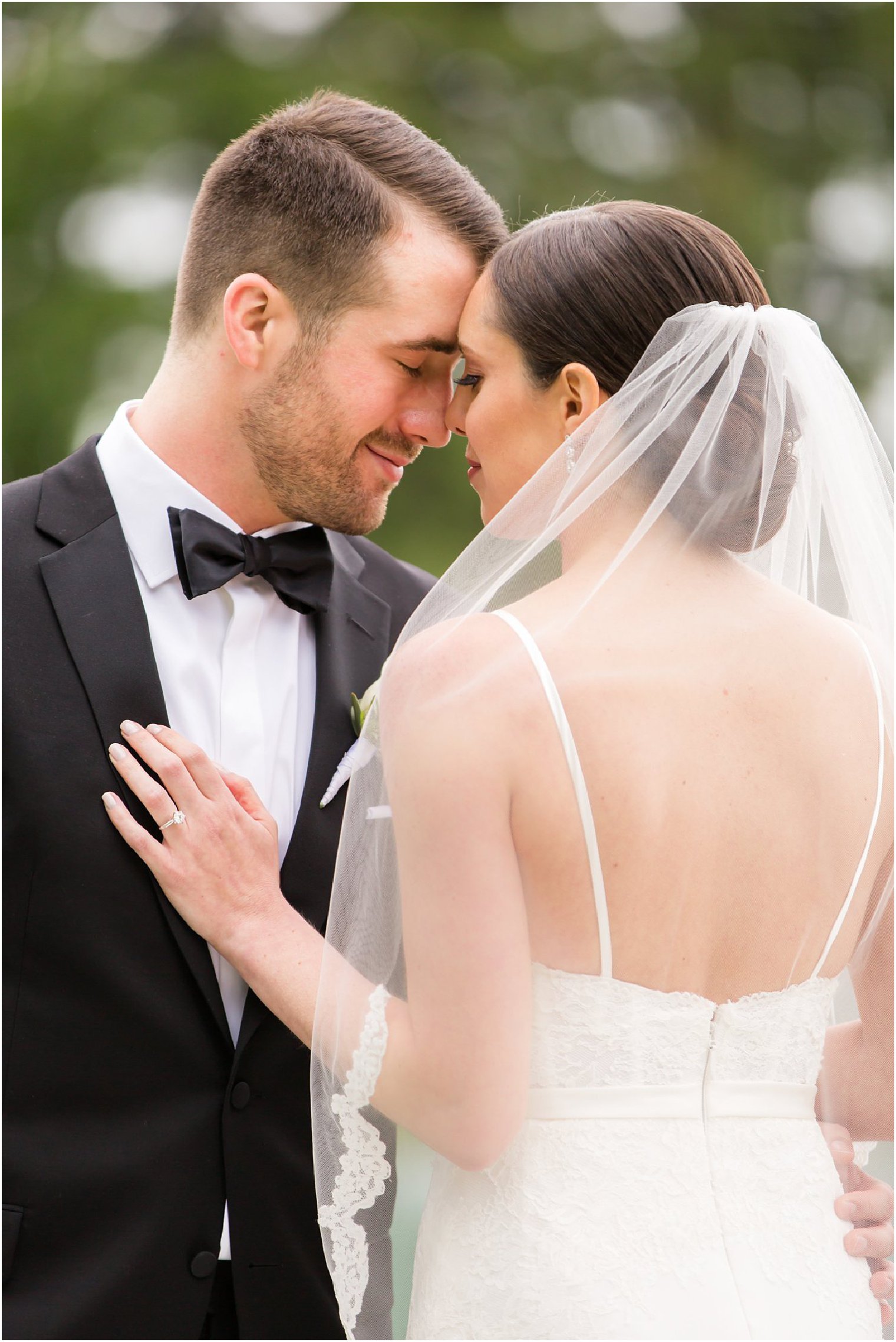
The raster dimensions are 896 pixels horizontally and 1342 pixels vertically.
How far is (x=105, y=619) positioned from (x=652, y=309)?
1.15 m

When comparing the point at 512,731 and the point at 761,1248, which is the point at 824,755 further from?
the point at 761,1248

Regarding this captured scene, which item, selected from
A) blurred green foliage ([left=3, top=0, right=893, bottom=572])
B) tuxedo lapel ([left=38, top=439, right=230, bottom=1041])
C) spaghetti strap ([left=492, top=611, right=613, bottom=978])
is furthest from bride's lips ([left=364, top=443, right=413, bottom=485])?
blurred green foliage ([left=3, top=0, right=893, bottom=572])

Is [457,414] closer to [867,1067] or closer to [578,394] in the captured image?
[578,394]

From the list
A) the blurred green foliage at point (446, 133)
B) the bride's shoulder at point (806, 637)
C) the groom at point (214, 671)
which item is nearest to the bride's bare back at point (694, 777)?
the bride's shoulder at point (806, 637)

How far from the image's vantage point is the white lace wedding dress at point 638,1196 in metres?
1.88

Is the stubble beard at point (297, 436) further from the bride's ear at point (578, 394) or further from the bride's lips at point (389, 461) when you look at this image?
the bride's ear at point (578, 394)

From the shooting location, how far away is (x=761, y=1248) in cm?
195

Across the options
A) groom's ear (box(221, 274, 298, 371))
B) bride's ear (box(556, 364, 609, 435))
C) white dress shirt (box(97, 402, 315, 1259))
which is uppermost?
groom's ear (box(221, 274, 298, 371))

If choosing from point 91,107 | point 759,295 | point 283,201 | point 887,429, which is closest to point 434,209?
point 283,201

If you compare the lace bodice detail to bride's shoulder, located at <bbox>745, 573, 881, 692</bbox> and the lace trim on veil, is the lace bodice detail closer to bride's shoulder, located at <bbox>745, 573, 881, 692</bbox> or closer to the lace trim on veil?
the lace trim on veil

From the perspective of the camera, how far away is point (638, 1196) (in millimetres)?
1908

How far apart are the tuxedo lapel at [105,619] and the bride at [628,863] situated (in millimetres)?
366

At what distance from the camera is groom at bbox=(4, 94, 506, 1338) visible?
2.36m

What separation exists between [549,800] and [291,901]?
853mm
